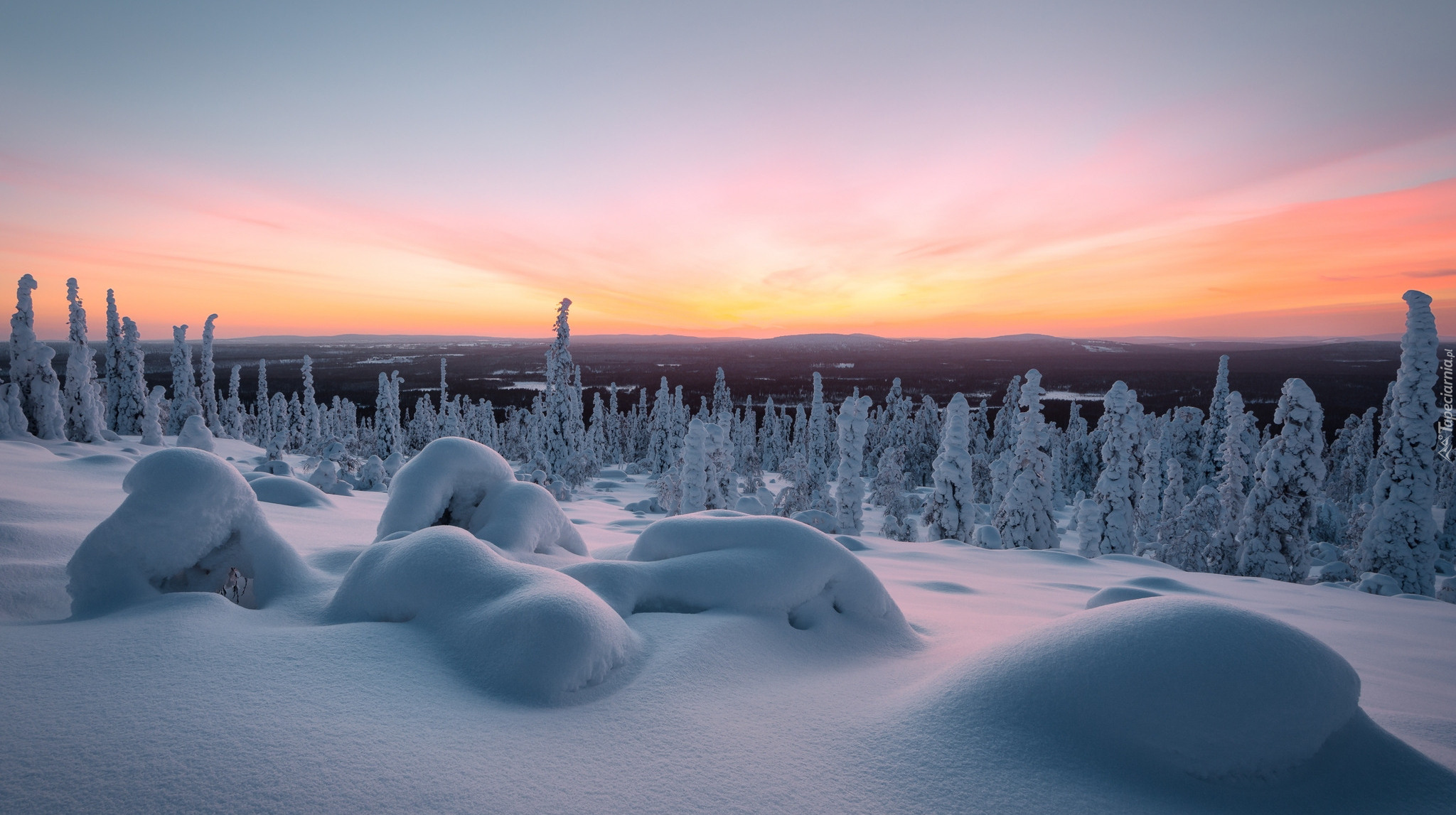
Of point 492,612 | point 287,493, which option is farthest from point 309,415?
point 492,612

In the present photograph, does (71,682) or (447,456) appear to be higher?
(447,456)

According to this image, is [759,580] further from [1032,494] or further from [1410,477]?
[1410,477]

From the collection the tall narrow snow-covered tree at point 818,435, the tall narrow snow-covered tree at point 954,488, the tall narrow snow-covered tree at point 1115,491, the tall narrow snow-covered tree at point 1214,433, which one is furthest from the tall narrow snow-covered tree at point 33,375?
the tall narrow snow-covered tree at point 1214,433

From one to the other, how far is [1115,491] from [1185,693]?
77.7ft

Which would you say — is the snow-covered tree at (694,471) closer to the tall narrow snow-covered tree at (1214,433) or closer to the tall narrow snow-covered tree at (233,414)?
the tall narrow snow-covered tree at (1214,433)

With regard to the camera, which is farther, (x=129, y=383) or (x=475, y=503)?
(x=129, y=383)

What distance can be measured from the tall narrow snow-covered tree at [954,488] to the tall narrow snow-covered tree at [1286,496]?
26.3 ft

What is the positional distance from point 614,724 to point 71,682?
2615 millimetres

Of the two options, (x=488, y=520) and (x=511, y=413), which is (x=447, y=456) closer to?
(x=488, y=520)

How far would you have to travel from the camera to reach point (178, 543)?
14.2 feet

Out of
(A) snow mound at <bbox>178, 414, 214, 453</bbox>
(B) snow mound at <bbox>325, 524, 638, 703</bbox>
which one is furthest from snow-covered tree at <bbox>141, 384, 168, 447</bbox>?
(B) snow mound at <bbox>325, 524, 638, 703</bbox>

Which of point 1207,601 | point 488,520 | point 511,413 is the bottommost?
point 511,413

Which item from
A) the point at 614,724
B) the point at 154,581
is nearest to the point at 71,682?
the point at 154,581

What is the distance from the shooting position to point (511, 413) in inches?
2933
